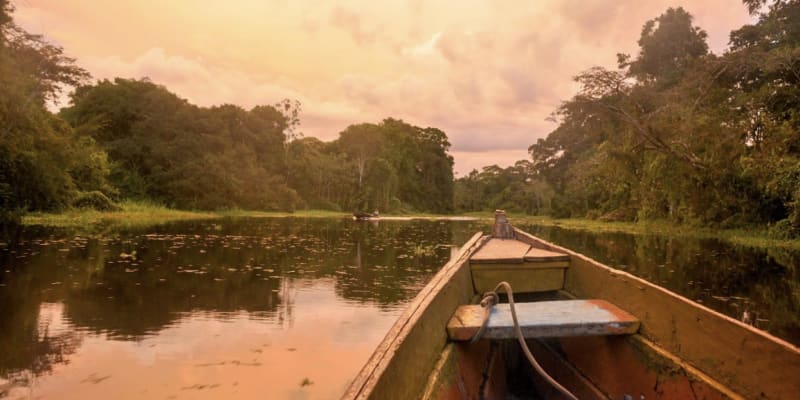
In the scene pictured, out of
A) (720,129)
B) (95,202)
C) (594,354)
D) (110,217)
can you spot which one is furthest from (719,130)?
(95,202)

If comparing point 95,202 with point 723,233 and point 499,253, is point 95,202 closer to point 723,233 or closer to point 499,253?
point 499,253

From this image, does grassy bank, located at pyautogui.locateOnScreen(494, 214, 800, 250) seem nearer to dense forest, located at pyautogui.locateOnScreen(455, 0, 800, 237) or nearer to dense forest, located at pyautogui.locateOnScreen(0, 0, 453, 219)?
dense forest, located at pyautogui.locateOnScreen(455, 0, 800, 237)

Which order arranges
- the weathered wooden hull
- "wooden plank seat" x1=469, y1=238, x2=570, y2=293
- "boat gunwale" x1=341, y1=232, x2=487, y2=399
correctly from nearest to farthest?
1. "boat gunwale" x1=341, y1=232, x2=487, y2=399
2. the weathered wooden hull
3. "wooden plank seat" x1=469, y1=238, x2=570, y2=293

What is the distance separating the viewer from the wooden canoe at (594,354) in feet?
7.14

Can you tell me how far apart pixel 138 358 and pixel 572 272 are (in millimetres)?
4378

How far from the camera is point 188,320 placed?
5.54 meters

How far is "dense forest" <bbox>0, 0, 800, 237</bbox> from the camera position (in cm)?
1675

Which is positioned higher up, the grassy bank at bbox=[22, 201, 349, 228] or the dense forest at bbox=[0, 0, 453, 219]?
the dense forest at bbox=[0, 0, 453, 219]

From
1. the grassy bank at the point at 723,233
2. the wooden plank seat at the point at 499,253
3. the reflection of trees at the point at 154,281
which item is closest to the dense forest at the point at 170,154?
the reflection of trees at the point at 154,281

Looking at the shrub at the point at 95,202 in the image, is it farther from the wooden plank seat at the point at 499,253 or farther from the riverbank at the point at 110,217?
the wooden plank seat at the point at 499,253

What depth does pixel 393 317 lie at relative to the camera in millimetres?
5980

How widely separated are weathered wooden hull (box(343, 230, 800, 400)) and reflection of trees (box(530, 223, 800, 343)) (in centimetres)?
321

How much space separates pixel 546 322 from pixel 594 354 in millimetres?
575

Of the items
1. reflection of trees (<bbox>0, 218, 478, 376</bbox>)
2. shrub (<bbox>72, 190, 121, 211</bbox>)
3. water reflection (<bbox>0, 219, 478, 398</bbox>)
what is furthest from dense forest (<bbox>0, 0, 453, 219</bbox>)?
water reflection (<bbox>0, 219, 478, 398</bbox>)
